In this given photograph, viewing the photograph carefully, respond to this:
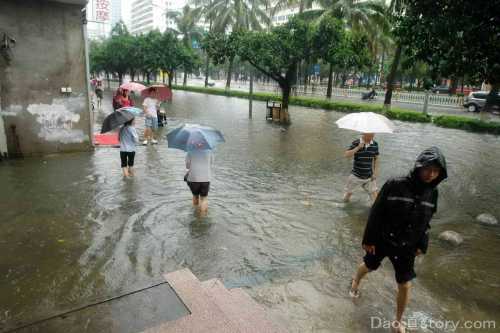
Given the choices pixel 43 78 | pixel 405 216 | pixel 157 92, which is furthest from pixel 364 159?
pixel 43 78

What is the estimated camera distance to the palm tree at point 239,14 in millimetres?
36375

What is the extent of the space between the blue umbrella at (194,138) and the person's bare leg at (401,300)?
3035 millimetres

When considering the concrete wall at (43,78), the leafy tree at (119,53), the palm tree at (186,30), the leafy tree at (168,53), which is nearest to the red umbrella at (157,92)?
the concrete wall at (43,78)

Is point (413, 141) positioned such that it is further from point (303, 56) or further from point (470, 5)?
point (470, 5)

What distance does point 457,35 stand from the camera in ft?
21.3

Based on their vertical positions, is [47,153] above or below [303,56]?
below

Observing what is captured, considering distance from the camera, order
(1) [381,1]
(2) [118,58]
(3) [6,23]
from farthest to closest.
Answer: (2) [118,58] → (1) [381,1] → (3) [6,23]

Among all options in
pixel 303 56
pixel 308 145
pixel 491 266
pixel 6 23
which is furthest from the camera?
pixel 303 56

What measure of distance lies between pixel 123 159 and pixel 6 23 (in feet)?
14.1

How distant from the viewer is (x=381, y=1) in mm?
25828

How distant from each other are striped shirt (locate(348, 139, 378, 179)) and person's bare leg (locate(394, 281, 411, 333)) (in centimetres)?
330

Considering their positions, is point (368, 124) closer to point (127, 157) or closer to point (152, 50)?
point (127, 157)

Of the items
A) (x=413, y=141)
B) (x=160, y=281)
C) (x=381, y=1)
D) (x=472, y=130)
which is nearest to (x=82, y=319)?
(x=160, y=281)

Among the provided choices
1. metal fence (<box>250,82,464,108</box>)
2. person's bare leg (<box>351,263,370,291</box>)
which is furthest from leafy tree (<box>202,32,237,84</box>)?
metal fence (<box>250,82,464,108</box>)
